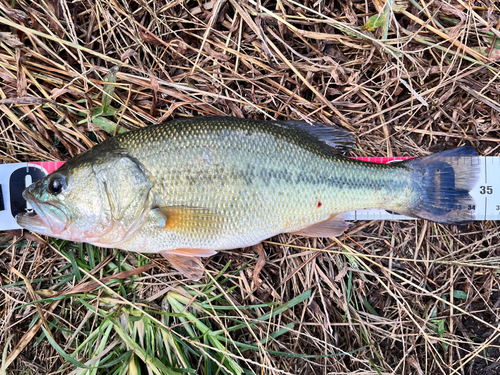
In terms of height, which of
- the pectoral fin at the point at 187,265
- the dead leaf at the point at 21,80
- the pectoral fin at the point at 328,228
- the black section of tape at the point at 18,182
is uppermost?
the dead leaf at the point at 21,80

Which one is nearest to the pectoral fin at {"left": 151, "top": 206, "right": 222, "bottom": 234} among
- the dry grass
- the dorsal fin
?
the dry grass

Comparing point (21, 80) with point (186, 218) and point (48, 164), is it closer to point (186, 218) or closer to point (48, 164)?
point (48, 164)

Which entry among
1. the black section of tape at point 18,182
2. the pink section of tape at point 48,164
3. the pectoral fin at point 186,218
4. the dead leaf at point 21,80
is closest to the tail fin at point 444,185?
the pectoral fin at point 186,218

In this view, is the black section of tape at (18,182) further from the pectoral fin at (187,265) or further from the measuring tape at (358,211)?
the pectoral fin at (187,265)

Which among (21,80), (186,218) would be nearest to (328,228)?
(186,218)

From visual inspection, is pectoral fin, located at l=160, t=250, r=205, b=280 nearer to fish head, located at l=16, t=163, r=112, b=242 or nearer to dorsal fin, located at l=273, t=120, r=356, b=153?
fish head, located at l=16, t=163, r=112, b=242

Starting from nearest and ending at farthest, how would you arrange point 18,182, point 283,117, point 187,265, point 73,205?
point 73,205 < point 187,265 < point 18,182 < point 283,117
